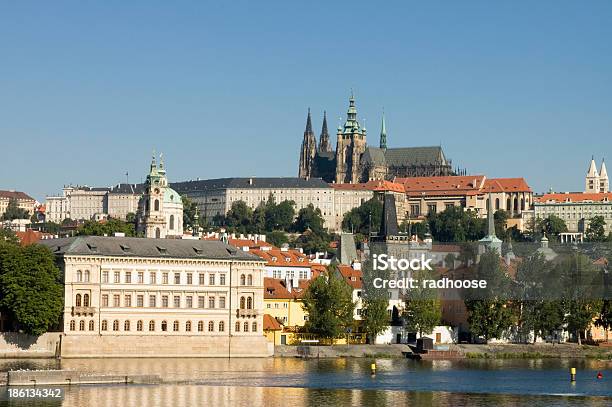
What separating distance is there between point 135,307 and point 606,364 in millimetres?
28290

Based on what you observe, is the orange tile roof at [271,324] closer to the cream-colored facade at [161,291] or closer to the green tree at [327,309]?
the green tree at [327,309]

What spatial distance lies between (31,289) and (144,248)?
8.03m

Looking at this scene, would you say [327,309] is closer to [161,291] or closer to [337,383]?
[161,291]

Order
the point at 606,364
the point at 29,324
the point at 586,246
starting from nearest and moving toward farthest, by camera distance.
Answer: the point at 29,324 → the point at 606,364 → the point at 586,246

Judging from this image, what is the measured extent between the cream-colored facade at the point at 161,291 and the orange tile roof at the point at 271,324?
2.20m

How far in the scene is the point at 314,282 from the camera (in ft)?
319

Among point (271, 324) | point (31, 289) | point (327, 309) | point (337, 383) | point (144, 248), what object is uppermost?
point (144, 248)

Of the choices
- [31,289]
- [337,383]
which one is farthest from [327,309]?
[337,383]

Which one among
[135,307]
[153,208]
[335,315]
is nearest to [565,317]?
[335,315]

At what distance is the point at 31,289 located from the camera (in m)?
85.0

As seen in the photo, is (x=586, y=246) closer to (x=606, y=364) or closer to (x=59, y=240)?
(x=606, y=364)

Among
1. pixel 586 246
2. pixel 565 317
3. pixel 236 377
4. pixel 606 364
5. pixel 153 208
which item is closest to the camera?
pixel 236 377

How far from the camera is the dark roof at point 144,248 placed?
88500 millimetres

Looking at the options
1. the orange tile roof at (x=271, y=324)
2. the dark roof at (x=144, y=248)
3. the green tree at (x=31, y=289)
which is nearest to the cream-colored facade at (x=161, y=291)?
the dark roof at (x=144, y=248)
